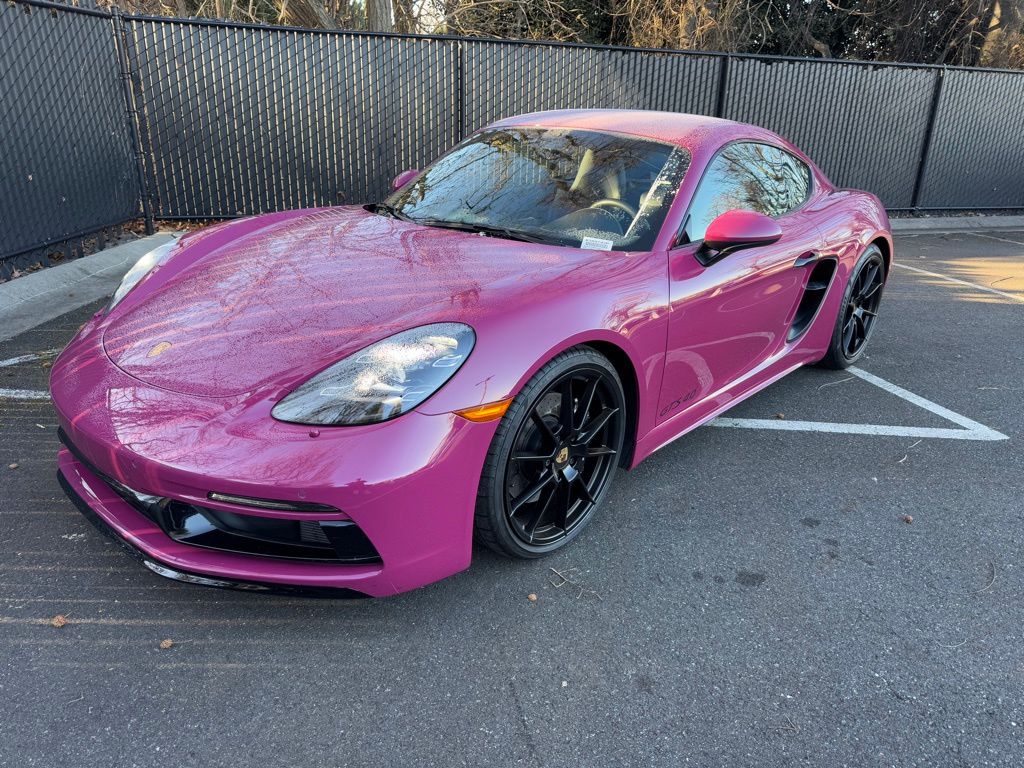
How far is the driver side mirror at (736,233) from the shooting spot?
2814mm

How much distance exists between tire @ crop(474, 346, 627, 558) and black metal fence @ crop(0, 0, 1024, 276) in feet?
15.9

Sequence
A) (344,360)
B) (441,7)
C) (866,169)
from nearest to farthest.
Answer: (344,360) < (866,169) < (441,7)

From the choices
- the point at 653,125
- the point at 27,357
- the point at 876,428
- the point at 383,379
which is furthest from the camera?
the point at 27,357

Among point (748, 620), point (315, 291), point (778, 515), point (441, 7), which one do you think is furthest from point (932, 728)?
point (441, 7)

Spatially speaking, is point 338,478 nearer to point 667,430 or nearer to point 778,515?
point 667,430

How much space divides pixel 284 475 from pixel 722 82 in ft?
31.3

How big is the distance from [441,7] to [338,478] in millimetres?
13273

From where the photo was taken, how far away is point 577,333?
7.78 feet

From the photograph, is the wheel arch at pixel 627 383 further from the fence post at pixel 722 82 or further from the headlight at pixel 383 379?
the fence post at pixel 722 82

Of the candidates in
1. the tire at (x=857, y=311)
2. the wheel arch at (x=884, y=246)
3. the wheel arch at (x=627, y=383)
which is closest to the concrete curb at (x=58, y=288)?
the wheel arch at (x=627, y=383)

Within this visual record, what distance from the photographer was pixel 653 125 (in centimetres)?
341

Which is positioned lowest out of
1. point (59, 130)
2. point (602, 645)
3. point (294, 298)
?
point (602, 645)

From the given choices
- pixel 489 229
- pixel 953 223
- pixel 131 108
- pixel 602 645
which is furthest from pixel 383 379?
pixel 953 223

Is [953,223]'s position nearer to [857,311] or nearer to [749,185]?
[857,311]
